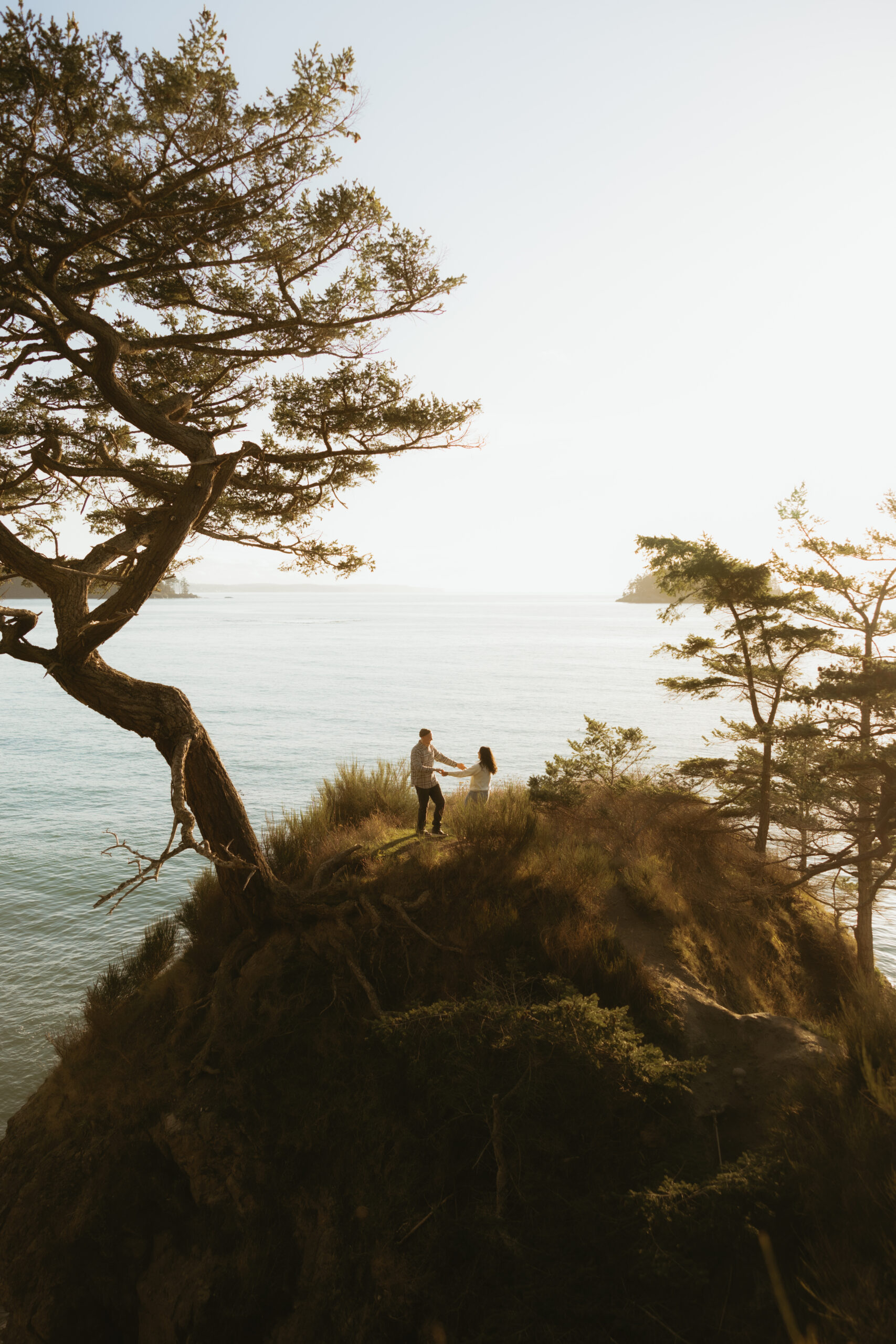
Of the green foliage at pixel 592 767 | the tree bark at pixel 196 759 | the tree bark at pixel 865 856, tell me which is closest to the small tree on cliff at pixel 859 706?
the tree bark at pixel 865 856

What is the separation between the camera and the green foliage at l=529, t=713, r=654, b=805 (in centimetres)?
1349

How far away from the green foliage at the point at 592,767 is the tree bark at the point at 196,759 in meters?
6.25

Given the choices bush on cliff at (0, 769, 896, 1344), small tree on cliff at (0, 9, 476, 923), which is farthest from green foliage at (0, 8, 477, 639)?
bush on cliff at (0, 769, 896, 1344)

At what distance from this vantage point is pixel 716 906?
10719 millimetres

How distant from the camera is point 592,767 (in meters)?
15.6

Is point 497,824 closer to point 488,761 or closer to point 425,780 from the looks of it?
point 425,780

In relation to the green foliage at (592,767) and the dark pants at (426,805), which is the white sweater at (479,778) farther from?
the green foliage at (592,767)

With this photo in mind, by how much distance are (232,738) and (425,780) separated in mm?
26493

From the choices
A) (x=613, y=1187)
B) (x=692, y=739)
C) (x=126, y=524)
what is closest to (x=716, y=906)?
(x=613, y=1187)

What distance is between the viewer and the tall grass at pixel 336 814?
36.1 ft

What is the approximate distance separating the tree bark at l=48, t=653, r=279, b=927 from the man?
2.86 metres

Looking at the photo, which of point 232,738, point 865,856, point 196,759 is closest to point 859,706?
point 865,856

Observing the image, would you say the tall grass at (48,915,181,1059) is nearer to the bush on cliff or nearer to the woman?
the bush on cliff

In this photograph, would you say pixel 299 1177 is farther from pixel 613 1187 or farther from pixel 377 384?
pixel 377 384
